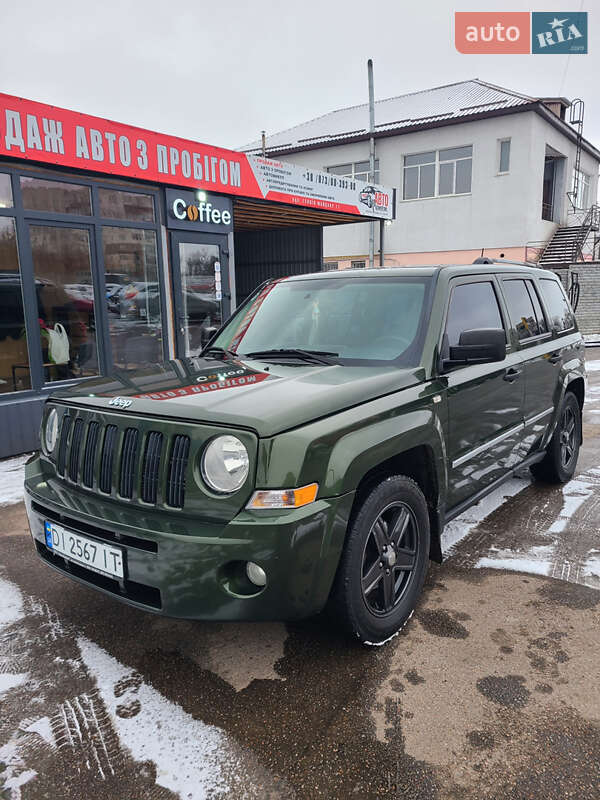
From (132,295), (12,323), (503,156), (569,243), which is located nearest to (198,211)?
(132,295)

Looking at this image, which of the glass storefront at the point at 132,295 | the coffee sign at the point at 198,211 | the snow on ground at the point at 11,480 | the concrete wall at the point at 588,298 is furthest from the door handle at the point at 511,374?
the concrete wall at the point at 588,298

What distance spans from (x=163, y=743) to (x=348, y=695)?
30.8 inches

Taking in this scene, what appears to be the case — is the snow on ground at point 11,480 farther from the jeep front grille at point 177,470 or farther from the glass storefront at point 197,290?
the glass storefront at point 197,290

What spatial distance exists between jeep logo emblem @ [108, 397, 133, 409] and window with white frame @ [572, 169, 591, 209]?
31323mm

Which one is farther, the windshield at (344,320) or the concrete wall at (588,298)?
the concrete wall at (588,298)

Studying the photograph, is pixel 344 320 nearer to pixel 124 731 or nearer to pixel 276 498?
pixel 276 498

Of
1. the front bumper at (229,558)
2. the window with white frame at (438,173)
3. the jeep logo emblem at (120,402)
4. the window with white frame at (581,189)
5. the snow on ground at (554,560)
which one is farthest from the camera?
the window with white frame at (581,189)

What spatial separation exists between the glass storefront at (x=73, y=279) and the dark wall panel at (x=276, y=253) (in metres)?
6.40

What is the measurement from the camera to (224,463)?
2.31 metres

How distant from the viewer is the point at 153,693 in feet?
8.23

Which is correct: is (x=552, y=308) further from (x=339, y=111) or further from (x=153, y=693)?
(x=339, y=111)

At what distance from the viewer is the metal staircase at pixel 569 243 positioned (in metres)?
24.2

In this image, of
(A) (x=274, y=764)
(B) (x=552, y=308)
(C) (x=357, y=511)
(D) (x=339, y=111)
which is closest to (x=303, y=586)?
(C) (x=357, y=511)

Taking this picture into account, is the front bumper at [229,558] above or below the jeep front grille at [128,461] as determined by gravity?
below
